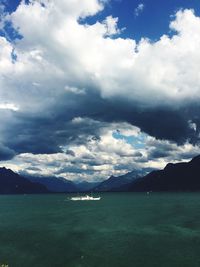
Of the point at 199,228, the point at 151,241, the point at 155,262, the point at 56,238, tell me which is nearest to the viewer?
the point at 155,262

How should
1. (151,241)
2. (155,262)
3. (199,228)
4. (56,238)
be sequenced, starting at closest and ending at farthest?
(155,262)
(151,241)
(56,238)
(199,228)

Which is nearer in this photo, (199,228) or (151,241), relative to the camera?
(151,241)

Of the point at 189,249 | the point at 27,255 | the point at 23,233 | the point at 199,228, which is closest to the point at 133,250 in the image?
the point at 189,249

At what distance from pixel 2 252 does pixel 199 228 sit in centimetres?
7778

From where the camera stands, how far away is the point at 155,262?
7988cm

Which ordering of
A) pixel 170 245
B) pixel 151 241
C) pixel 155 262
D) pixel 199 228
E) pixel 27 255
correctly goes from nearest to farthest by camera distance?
1. pixel 155 262
2. pixel 27 255
3. pixel 170 245
4. pixel 151 241
5. pixel 199 228

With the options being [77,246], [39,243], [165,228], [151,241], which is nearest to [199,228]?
[165,228]

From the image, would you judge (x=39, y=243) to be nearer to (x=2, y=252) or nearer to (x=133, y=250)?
(x=2, y=252)

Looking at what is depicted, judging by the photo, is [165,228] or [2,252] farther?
[165,228]

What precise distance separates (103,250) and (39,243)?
25043mm

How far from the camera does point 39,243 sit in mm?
107062

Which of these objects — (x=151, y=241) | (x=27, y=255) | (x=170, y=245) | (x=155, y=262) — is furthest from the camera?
(x=151, y=241)

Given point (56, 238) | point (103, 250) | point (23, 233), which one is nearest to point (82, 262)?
point (103, 250)

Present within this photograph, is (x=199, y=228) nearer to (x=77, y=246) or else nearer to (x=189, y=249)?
(x=189, y=249)
